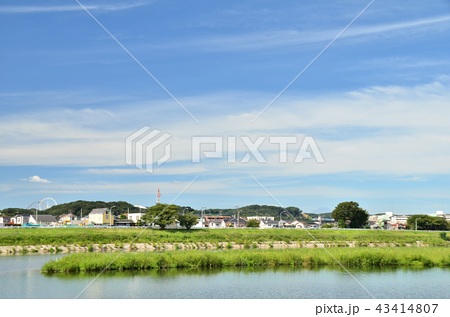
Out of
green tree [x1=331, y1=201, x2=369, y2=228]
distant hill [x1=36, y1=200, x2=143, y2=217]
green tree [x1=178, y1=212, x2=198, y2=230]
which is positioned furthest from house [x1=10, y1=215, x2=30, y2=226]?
green tree [x1=331, y1=201, x2=369, y2=228]

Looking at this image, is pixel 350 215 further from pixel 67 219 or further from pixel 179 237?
pixel 67 219

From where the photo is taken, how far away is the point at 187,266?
92.3ft

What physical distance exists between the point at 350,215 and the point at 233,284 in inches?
2516

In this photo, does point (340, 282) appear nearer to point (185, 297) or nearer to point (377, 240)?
point (185, 297)

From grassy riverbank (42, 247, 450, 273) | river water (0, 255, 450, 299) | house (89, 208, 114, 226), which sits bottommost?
river water (0, 255, 450, 299)

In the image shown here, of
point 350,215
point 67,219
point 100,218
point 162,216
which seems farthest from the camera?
point 67,219

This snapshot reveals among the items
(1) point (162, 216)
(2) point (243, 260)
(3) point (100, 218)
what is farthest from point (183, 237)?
(3) point (100, 218)

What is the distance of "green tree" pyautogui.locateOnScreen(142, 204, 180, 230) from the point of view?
61250mm

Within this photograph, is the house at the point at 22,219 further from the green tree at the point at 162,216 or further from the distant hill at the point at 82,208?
the green tree at the point at 162,216

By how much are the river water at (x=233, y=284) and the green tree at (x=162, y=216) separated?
32992mm

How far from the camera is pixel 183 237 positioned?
180ft

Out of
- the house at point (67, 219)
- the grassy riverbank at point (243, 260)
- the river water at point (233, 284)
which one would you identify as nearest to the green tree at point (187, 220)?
the grassy riverbank at point (243, 260)

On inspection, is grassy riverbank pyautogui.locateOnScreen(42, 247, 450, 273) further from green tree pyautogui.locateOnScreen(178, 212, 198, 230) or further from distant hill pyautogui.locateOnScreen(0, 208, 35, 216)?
distant hill pyautogui.locateOnScreen(0, 208, 35, 216)

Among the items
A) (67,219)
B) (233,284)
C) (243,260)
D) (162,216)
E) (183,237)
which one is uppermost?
(162,216)
